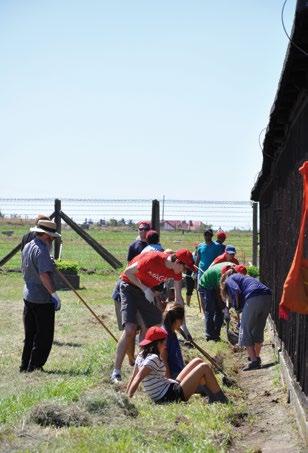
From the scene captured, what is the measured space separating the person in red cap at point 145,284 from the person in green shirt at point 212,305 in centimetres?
313

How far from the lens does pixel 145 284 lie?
9875 mm

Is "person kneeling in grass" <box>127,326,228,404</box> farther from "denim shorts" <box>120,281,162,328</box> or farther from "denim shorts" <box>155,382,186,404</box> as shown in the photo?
"denim shorts" <box>120,281,162,328</box>

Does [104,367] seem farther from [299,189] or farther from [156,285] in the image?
[299,189]

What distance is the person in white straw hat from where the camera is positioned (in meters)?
10.6

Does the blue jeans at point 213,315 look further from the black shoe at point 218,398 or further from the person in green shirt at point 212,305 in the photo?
the black shoe at point 218,398

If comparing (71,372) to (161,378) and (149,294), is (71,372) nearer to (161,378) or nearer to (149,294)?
(149,294)

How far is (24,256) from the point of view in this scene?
35.8ft

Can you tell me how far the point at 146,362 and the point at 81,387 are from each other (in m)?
0.82

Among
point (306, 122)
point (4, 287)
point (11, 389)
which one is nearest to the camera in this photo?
point (306, 122)

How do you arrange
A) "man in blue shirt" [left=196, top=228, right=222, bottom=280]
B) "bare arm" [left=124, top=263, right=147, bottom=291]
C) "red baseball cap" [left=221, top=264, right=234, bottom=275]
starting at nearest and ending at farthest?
"bare arm" [left=124, top=263, right=147, bottom=291] → "red baseball cap" [left=221, top=264, right=234, bottom=275] → "man in blue shirt" [left=196, top=228, right=222, bottom=280]

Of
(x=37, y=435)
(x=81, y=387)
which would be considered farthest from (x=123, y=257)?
(x=37, y=435)

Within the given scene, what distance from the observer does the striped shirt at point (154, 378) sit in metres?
8.41

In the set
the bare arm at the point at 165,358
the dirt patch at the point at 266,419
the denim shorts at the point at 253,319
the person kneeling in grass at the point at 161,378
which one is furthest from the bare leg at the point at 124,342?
the denim shorts at the point at 253,319

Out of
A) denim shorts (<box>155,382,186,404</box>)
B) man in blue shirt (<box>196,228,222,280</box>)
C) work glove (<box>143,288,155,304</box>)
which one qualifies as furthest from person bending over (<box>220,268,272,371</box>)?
man in blue shirt (<box>196,228,222,280</box>)
